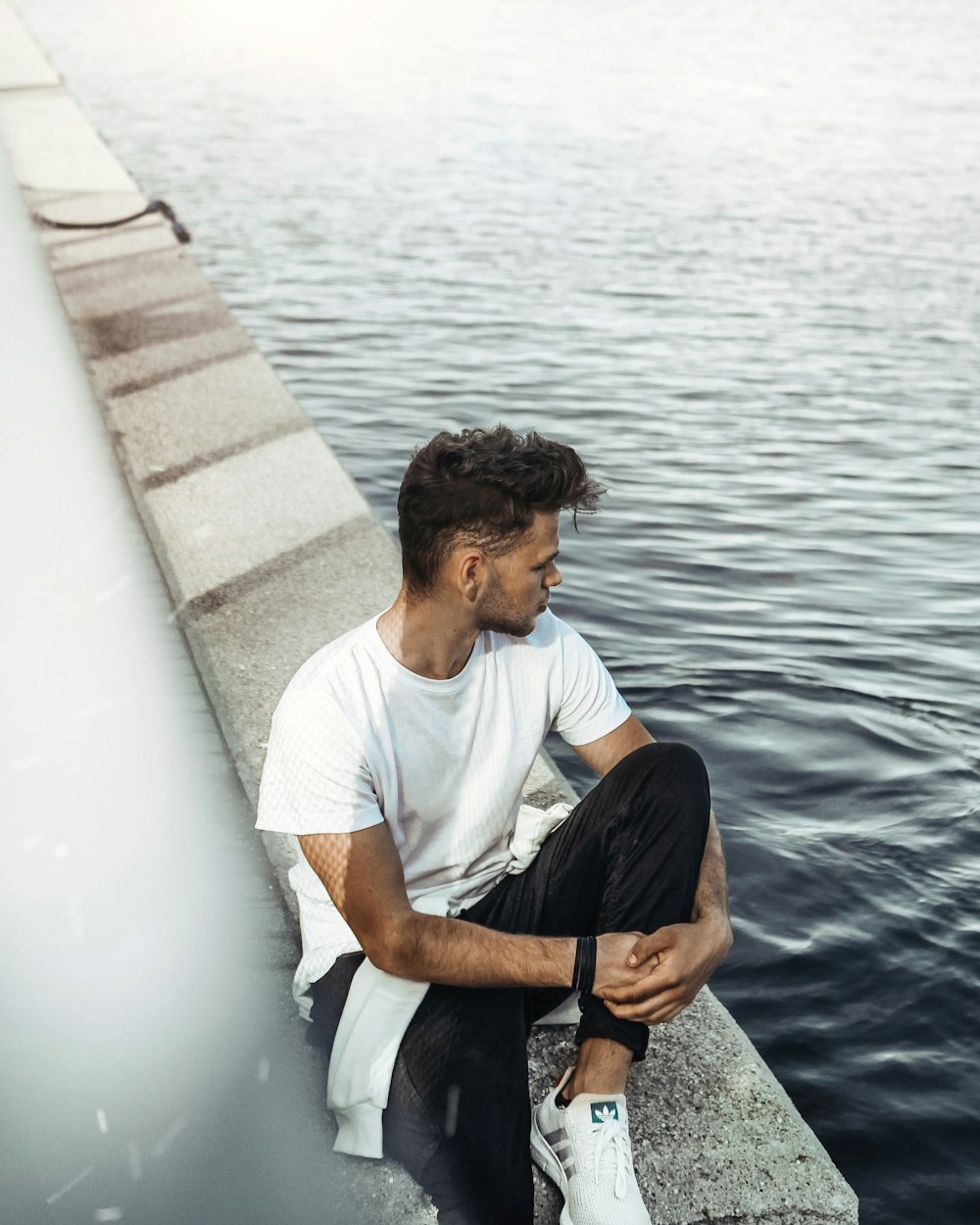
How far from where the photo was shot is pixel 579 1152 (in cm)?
255

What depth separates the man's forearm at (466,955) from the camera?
2.46 m

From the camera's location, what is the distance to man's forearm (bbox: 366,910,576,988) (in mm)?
2455

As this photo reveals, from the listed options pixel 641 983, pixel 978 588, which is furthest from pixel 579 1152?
pixel 978 588

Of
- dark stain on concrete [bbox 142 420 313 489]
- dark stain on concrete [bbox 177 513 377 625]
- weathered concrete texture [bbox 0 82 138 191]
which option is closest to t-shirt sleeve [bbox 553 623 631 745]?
dark stain on concrete [bbox 177 513 377 625]

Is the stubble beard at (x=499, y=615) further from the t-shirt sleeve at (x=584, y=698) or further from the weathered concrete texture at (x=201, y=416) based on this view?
the weathered concrete texture at (x=201, y=416)

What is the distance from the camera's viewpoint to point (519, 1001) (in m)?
2.62

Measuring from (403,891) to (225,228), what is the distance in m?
12.2

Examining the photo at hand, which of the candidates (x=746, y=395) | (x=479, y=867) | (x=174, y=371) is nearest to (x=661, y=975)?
(x=479, y=867)

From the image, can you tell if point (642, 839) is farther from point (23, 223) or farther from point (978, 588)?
point (23, 223)

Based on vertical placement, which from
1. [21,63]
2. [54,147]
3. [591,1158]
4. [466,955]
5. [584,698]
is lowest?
[21,63]

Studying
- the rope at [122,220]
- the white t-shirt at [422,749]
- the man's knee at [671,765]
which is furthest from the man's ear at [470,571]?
the rope at [122,220]

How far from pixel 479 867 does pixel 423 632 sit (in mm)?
523

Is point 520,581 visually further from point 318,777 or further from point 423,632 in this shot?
point 318,777

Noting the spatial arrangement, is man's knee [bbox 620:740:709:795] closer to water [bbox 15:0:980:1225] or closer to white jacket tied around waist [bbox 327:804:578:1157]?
white jacket tied around waist [bbox 327:804:578:1157]
